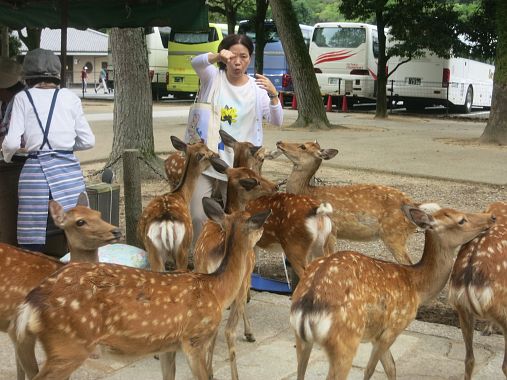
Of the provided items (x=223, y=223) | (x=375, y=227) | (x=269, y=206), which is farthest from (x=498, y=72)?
(x=223, y=223)

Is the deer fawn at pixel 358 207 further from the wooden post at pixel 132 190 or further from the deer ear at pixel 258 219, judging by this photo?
the deer ear at pixel 258 219

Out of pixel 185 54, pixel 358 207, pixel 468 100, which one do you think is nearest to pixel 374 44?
pixel 468 100

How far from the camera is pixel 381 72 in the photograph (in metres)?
21.1

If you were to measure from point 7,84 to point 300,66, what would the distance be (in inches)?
465

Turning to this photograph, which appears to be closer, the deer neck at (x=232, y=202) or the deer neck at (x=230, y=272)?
the deer neck at (x=230, y=272)

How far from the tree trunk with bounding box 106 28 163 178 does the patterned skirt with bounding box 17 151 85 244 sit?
5248mm

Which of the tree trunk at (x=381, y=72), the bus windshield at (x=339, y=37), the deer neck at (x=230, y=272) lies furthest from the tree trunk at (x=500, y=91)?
the deer neck at (x=230, y=272)

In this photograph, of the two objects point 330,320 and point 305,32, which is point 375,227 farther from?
point 305,32

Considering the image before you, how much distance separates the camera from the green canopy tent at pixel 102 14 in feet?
21.2

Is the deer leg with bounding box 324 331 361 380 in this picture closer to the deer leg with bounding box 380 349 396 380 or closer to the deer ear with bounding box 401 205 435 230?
the deer leg with bounding box 380 349 396 380

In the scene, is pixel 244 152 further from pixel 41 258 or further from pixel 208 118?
pixel 41 258

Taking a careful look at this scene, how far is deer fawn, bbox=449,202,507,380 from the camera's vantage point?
3975 millimetres

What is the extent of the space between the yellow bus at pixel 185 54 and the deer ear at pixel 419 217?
24806mm

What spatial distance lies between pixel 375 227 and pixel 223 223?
2295mm
